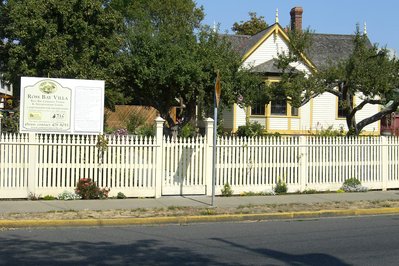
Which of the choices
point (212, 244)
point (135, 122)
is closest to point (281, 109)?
point (135, 122)

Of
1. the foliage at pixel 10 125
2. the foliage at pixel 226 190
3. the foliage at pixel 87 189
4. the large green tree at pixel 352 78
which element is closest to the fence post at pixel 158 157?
the foliage at pixel 87 189

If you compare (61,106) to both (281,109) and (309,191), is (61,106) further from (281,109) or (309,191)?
(281,109)

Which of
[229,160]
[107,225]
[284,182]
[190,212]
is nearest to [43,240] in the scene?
[107,225]

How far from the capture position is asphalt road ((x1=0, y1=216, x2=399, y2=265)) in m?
7.02

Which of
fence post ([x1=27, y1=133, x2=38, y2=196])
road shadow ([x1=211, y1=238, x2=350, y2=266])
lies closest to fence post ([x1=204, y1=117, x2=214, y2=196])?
fence post ([x1=27, y1=133, x2=38, y2=196])

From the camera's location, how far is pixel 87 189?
12.4m

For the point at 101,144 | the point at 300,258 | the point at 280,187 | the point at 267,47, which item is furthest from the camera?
the point at 267,47

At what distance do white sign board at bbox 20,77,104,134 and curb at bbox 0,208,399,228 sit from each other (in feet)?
11.9

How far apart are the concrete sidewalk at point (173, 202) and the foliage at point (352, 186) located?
0.28 meters

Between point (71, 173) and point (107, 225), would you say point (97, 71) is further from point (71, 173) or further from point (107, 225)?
point (107, 225)

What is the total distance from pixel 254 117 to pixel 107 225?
18509 mm

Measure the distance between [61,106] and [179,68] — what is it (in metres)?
6.92

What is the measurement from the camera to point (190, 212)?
10984 millimetres

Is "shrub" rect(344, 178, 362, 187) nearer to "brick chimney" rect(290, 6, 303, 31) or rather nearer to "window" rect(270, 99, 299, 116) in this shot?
"window" rect(270, 99, 299, 116)
